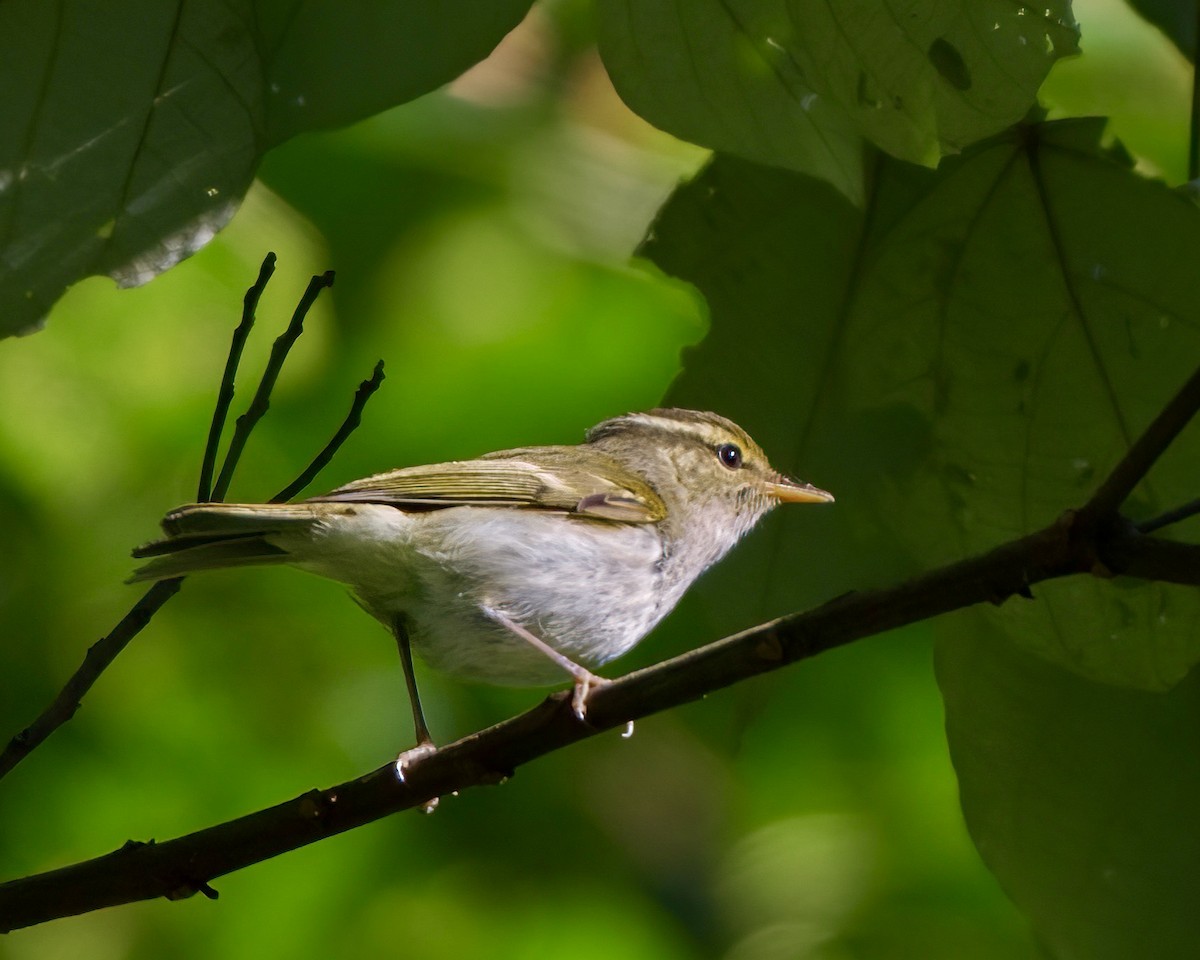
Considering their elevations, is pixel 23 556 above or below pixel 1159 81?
below

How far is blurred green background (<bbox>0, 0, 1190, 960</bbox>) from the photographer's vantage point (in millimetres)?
2934

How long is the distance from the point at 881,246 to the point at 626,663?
4.51 ft

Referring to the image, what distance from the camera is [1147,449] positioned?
1246 millimetres

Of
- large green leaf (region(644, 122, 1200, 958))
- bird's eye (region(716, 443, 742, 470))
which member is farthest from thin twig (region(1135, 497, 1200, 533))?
bird's eye (region(716, 443, 742, 470))

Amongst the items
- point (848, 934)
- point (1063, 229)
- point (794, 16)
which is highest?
point (794, 16)

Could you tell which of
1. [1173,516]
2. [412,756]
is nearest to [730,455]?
[412,756]

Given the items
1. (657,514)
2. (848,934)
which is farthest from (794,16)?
(848,934)

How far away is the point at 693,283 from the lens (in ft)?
6.98

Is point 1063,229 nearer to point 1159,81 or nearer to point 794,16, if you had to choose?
point 794,16

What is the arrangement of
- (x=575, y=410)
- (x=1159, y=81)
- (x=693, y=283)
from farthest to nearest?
1. (x=575, y=410)
2. (x=1159, y=81)
3. (x=693, y=283)

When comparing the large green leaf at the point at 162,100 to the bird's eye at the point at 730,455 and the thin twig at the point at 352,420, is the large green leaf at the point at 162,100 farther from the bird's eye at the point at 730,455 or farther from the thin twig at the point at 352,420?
the bird's eye at the point at 730,455

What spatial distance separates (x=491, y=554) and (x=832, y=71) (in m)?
1.14

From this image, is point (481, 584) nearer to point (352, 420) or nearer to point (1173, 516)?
point (352, 420)

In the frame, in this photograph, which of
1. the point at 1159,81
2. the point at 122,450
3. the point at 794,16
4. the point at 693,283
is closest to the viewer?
the point at 794,16
